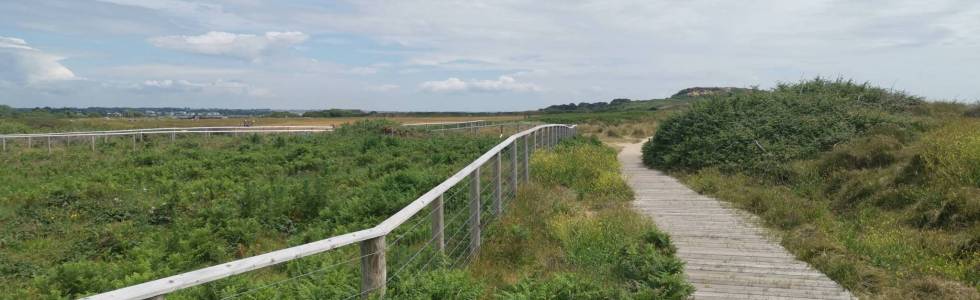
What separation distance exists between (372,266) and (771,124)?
43.9ft

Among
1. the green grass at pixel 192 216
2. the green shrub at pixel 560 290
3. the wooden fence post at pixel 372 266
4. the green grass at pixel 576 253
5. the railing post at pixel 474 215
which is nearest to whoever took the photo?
the wooden fence post at pixel 372 266

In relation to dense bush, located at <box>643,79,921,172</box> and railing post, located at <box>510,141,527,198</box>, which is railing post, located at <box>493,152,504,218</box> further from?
dense bush, located at <box>643,79,921,172</box>

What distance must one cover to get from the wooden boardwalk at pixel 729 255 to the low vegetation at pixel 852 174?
0.25m

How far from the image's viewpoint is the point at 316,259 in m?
6.45

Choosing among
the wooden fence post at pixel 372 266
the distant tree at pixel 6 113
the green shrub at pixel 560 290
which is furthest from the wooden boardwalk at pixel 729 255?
the distant tree at pixel 6 113

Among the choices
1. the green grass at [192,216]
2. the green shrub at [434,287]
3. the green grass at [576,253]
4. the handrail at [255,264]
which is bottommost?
the green grass at [192,216]

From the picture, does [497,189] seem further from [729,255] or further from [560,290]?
[560,290]

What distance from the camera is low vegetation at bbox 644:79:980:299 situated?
6281 millimetres

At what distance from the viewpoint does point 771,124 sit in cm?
1511

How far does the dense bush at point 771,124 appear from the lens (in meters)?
13.8

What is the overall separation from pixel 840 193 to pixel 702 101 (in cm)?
811

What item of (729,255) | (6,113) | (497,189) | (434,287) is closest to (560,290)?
(434,287)

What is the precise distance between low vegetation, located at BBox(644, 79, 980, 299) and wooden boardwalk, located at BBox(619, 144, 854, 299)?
25 cm

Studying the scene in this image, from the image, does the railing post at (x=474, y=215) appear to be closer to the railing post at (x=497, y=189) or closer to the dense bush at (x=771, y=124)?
the railing post at (x=497, y=189)
